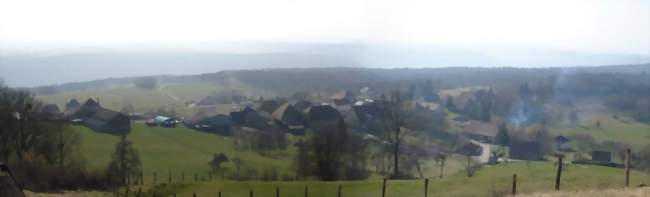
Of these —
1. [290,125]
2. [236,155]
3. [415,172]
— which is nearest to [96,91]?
[290,125]

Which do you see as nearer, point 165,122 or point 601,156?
point 601,156

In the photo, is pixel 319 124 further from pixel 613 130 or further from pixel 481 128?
pixel 613 130

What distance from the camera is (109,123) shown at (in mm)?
76188

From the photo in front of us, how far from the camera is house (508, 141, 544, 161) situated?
74200 mm

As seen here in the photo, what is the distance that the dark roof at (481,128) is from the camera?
300 ft

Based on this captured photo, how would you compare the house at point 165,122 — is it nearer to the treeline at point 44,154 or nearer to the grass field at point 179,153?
the grass field at point 179,153

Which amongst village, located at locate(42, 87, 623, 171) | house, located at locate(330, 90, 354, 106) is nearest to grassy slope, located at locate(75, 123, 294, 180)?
village, located at locate(42, 87, 623, 171)

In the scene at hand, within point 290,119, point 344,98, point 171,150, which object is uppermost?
point 344,98

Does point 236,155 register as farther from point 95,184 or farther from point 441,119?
point 441,119

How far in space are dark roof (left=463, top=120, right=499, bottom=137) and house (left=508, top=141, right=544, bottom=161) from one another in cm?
1144

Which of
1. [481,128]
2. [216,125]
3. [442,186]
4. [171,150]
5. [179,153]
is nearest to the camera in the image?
[442,186]

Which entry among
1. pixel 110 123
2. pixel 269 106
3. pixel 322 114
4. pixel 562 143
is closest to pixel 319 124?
A: pixel 322 114

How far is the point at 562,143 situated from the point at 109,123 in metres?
55.5

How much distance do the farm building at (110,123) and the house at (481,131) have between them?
151 feet
